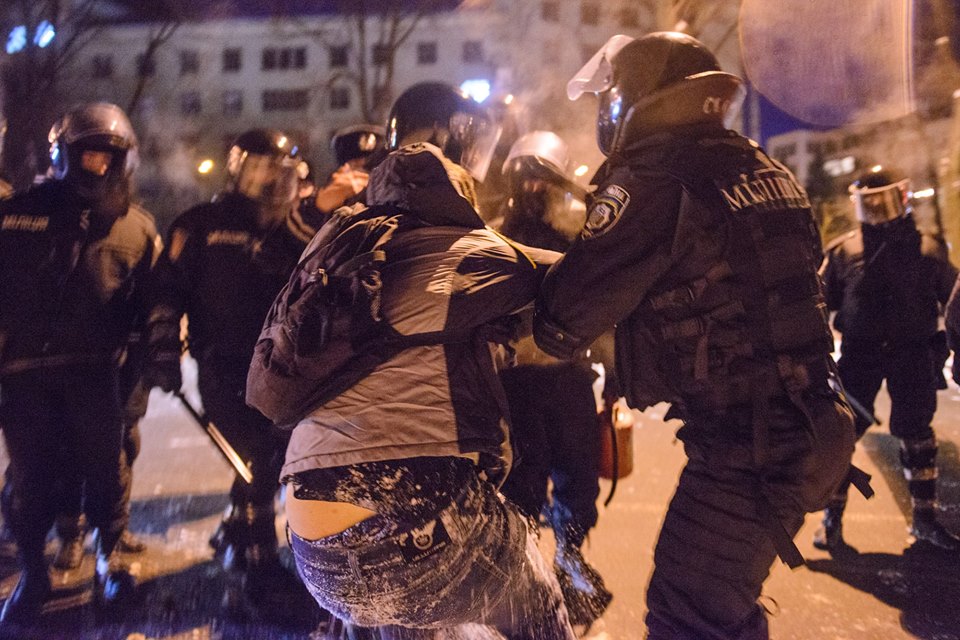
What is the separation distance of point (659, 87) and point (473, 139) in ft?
1.68

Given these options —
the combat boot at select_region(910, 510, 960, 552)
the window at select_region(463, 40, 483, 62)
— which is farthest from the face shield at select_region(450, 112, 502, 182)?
the window at select_region(463, 40, 483, 62)

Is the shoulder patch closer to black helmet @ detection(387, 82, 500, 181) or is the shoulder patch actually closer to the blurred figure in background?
black helmet @ detection(387, 82, 500, 181)

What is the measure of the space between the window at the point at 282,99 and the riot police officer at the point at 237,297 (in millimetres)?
34887

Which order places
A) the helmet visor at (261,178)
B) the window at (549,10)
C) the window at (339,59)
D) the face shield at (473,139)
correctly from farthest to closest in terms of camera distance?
1. the window at (339,59)
2. the window at (549,10)
3. the helmet visor at (261,178)
4. the face shield at (473,139)

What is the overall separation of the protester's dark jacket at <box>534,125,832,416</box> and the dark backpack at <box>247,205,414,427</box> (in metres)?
0.44

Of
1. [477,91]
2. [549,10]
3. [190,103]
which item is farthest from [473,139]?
[190,103]

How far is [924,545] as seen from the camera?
3.78m

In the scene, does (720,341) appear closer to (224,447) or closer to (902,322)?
(224,447)

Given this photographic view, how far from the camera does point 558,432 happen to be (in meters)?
3.35

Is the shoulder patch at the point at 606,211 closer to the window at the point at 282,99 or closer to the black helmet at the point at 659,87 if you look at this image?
the black helmet at the point at 659,87

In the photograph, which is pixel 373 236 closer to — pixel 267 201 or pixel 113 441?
pixel 267 201

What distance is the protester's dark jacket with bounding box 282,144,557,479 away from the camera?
1566 mm

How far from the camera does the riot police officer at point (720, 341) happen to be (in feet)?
5.52

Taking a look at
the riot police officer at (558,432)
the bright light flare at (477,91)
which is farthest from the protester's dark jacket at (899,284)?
the bright light flare at (477,91)
